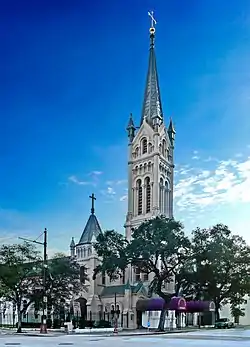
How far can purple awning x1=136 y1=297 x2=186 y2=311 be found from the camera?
5419cm

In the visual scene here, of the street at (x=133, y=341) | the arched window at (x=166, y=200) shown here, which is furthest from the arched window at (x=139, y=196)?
the street at (x=133, y=341)

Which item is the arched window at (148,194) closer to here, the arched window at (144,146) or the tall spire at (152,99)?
the arched window at (144,146)

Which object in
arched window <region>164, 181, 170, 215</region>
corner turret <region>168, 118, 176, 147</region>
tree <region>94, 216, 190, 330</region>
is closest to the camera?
tree <region>94, 216, 190, 330</region>

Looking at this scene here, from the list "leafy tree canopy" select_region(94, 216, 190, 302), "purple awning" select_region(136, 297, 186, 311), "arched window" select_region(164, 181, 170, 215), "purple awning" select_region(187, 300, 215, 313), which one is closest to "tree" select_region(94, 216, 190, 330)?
"leafy tree canopy" select_region(94, 216, 190, 302)

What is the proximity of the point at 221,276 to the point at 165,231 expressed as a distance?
60.3 feet

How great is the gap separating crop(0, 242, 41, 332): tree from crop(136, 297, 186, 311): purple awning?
15.3m

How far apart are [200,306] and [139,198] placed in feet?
103

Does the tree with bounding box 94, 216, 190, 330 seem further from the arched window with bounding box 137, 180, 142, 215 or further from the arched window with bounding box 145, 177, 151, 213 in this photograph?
the arched window with bounding box 137, 180, 142, 215

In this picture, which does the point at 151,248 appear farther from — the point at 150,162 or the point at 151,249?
the point at 150,162

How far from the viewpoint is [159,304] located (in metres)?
66.3

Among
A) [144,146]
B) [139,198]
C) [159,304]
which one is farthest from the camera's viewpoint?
[144,146]

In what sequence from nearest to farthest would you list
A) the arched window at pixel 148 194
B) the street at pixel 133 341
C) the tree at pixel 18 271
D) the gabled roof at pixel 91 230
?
the street at pixel 133 341, the tree at pixel 18 271, the gabled roof at pixel 91 230, the arched window at pixel 148 194

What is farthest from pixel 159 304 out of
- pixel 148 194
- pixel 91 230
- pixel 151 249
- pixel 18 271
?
pixel 148 194

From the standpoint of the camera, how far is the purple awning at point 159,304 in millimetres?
54188
